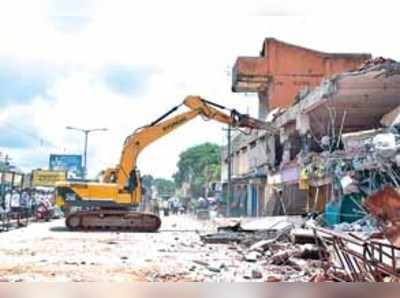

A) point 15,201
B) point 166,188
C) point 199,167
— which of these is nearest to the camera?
point 15,201

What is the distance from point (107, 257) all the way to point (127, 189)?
435 centimetres

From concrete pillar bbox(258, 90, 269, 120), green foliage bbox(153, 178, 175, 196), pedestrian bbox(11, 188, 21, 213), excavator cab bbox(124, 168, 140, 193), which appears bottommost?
pedestrian bbox(11, 188, 21, 213)

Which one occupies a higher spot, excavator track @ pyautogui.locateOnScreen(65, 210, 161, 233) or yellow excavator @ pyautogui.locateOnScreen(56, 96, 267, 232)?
yellow excavator @ pyautogui.locateOnScreen(56, 96, 267, 232)

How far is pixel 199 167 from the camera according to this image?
16594 millimetres

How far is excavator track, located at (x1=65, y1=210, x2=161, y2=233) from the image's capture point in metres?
11.1

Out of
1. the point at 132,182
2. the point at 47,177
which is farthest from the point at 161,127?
the point at 47,177

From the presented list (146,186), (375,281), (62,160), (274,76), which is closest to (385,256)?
(375,281)

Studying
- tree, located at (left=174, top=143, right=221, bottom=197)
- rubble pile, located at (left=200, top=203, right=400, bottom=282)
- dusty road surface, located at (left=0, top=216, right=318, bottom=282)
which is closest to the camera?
rubble pile, located at (left=200, top=203, right=400, bottom=282)

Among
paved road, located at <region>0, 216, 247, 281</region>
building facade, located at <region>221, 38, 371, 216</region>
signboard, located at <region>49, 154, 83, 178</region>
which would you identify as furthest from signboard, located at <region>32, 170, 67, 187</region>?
paved road, located at <region>0, 216, 247, 281</region>

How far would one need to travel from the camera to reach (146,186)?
12.2 meters

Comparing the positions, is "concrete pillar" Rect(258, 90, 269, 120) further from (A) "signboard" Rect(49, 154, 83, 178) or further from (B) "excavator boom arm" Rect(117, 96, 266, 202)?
(A) "signboard" Rect(49, 154, 83, 178)

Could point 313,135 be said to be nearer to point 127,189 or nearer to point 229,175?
point 229,175

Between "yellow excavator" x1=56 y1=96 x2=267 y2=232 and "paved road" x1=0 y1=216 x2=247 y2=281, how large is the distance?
93 cm

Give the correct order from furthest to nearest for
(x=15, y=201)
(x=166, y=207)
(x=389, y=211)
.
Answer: (x=166, y=207)
(x=15, y=201)
(x=389, y=211)
